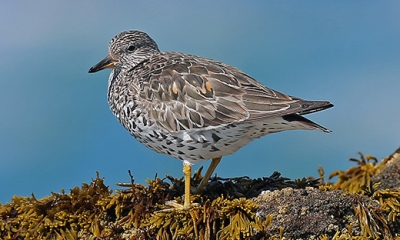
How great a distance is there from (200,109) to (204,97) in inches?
7.6

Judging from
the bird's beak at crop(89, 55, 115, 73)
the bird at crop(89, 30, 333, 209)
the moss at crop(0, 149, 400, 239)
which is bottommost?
the moss at crop(0, 149, 400, 239)

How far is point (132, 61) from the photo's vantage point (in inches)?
323

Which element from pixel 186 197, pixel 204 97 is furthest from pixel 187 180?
pixel 204 97

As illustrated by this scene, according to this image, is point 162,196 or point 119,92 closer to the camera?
point 162,196

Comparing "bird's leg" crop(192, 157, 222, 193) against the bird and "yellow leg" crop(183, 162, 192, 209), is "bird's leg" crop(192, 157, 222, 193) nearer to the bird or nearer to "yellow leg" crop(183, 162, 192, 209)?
the bird

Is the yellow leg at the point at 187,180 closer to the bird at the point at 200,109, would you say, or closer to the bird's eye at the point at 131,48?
the bird at the point at 200,109

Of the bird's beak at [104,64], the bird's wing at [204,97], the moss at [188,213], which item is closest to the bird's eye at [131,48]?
the bird's beak at [104,64]

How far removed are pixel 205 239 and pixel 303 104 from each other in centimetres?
196

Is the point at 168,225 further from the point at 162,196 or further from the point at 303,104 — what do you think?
the point at 303,104

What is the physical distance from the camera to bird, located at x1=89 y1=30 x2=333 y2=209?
6.26 m

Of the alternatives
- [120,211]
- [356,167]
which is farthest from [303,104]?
[356,167]

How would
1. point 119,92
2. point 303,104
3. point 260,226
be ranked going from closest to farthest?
point 260,226 < point 303,104 < point 119,92

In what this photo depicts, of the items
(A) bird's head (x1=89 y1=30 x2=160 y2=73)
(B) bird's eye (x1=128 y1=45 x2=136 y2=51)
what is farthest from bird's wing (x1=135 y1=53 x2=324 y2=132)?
(B) bird's eye (x1=128 y1=45 x2=136 y2=51)

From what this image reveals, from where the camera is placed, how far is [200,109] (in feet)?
21.3
